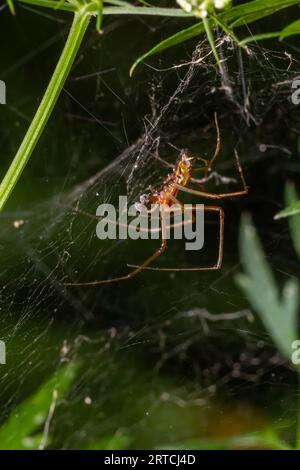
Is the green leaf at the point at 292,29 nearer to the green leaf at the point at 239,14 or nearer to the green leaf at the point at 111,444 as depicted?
the green leaf at the point at 239,14

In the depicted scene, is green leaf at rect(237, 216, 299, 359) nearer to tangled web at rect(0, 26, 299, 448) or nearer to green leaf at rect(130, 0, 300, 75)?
tangled web at rect(0, 26, 299, 448)

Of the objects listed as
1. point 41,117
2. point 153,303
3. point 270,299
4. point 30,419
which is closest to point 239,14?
point 41,117

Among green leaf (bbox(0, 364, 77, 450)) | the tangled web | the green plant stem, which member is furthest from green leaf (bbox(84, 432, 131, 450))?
the green plant stem

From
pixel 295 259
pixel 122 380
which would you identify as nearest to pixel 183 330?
pixel 122 380

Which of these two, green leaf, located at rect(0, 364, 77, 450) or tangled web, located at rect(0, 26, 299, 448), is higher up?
tangled web, located at rect(0, 26, 299, 448)

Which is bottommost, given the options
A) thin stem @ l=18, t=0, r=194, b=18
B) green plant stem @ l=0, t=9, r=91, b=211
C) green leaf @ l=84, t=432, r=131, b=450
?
green leaf @ l=84, t=432, r=131, b=450

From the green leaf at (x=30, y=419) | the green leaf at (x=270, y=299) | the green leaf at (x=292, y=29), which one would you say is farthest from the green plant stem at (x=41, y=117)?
the green leaf at (x=270, y=299)

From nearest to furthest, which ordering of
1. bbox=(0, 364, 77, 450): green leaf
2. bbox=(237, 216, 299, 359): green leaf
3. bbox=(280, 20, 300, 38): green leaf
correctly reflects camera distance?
bbox=(280, 20, 300, 38): green leaf → bbox=(0, 364, 77, 450): green leaf → bbox=(237, 216, 299, 359): green leaf

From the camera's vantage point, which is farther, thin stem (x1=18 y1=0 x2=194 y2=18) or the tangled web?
the tangled web
